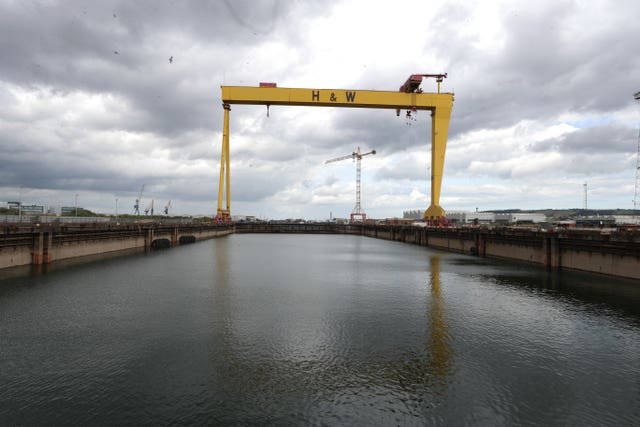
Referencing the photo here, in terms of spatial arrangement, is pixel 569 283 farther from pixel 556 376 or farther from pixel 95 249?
pixel 95 249

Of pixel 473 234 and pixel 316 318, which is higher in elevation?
pixel 473 234

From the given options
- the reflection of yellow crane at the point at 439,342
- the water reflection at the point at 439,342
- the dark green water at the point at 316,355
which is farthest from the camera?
the reflection of yellow crane at the point at 439,342

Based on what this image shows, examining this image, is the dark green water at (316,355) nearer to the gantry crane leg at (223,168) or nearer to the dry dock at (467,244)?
the dry dock at (467,244)

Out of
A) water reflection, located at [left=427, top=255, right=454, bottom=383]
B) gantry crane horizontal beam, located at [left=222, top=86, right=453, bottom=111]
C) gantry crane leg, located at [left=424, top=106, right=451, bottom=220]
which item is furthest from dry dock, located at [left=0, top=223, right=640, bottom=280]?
gantry crane horizontal beam, located at [left=222, top=86, right=453, bottom=111]

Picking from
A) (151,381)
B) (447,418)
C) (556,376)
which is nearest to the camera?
(447,418)

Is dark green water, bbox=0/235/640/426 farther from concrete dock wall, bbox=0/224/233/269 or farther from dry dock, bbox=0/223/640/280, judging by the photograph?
concrete dock wall, bbox=0/224/233/269

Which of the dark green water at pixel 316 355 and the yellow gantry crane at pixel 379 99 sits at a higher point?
the yellow gantry crane at pixel 379 99

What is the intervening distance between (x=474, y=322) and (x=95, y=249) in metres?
39.2

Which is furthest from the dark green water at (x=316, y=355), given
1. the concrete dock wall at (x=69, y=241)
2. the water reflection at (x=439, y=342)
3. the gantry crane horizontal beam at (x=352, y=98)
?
the gantry crane horizontal beam at (x=352, y=98)

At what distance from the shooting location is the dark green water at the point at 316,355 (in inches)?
320

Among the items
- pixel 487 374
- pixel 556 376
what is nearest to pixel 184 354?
pixel 487 374

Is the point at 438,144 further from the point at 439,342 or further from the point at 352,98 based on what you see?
the point at 439,342

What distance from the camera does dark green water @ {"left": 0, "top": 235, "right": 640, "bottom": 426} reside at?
8141 millimetres

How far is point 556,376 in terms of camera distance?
10023mm
